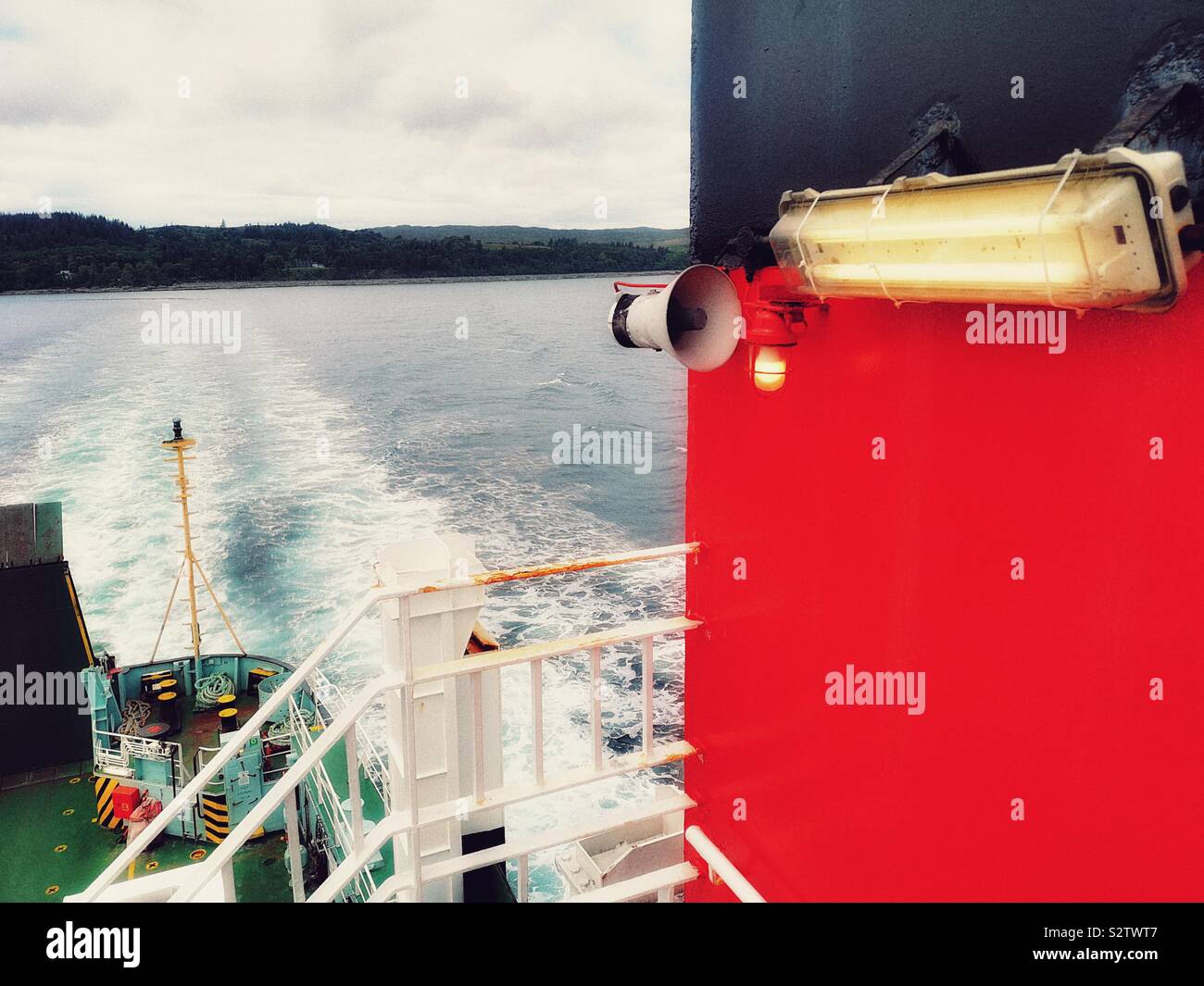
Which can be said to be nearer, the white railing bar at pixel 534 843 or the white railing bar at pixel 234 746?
the white railing bar at pixel 234 746

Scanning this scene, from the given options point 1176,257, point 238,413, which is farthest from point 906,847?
point 238,413

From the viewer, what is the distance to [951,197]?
1.62 meters

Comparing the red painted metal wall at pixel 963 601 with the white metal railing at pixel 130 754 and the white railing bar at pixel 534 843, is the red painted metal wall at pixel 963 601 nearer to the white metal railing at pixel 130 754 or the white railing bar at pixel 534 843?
the white railing bar at pixel 534 843

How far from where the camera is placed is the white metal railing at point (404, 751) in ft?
8.18

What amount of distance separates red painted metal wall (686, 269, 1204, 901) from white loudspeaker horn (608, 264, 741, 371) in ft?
0.78

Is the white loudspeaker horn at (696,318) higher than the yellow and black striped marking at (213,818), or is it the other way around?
the white loudspeaker horn at (696,318)

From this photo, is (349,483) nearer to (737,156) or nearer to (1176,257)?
(737,156)

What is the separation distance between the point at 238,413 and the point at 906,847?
29.1 m

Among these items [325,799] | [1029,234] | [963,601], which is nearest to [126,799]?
[325,799]

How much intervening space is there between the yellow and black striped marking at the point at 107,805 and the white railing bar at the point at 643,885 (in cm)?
810

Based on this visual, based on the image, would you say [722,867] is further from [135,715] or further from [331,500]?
[331,500]

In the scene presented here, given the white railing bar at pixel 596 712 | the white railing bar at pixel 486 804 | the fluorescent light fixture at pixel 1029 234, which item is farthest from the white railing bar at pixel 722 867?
the fluorescent light fixture at pixel 1029 234

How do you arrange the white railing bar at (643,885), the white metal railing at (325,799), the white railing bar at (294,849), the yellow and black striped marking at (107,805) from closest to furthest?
1. the white railing bar at (294,849)
2. the white railing bar at (643,885)
3. the white metal railing at (325,799)
4. the yellow and black striped marking at (107,805)

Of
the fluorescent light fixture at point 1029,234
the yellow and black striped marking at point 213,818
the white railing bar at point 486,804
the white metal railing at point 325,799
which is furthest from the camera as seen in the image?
the yellow and black striped marking at point 213,818
